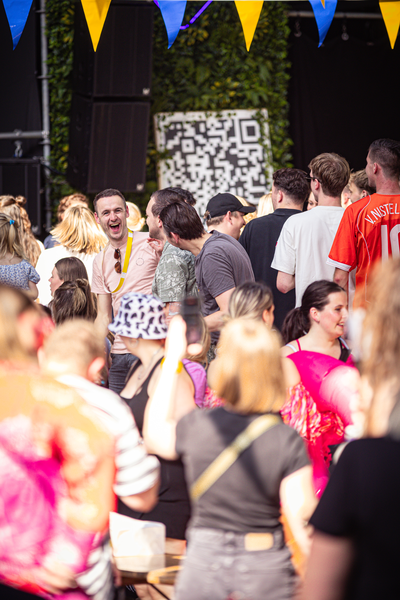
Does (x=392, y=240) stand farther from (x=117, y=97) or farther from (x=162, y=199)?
(x=117, y=97)

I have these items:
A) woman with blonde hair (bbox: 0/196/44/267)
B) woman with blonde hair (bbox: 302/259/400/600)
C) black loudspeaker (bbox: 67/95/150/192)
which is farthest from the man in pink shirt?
black loudspeaker (bbox: 67/95/150/192)

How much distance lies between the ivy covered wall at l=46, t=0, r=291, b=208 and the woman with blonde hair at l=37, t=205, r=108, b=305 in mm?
3206

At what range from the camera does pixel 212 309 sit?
312 cm

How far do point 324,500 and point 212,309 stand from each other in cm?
209

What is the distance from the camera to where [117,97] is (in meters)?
6.62

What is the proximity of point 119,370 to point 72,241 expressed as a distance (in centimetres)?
125

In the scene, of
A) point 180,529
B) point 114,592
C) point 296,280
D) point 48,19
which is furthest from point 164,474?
point 48,19

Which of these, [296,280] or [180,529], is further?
[296,280]

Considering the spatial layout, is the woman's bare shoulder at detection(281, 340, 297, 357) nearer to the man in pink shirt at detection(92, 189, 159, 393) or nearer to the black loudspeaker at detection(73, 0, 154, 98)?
the man in pink shirt at detection(92, 189, 159, 393)

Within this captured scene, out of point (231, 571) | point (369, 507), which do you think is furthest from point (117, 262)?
point (369, 507)

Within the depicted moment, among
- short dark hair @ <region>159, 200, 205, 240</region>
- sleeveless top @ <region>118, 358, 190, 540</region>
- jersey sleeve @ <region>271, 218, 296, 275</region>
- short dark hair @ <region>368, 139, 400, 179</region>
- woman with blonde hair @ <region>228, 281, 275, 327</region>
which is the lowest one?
sleeveless top @ <region>118, 358, 190, 540</region>

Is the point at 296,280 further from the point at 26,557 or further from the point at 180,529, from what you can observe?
the point at 26,557

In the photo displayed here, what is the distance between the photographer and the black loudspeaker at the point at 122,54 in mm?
6461

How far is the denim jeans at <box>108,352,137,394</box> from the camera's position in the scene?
3.44m
